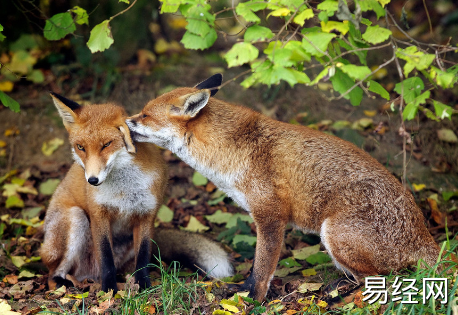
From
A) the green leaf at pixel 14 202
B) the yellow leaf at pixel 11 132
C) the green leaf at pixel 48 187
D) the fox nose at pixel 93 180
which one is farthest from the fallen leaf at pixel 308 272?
the yellow leaf at pixel 11 132

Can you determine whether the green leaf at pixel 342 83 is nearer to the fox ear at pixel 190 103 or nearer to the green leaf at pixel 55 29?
the fox ear at pixel 190 103

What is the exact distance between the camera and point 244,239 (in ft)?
16.3

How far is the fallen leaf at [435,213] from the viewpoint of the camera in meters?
4.84

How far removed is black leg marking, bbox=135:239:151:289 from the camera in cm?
398

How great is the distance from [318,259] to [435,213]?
146cm

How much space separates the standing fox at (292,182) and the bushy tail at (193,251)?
0.49m

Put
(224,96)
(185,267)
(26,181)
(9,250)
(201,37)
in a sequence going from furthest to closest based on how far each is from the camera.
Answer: (224,96), (26,181), (9,250), (185,267), (201,37)

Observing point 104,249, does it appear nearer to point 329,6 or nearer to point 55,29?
point 55,29

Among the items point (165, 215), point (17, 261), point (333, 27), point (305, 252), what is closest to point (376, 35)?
point (333, 27)

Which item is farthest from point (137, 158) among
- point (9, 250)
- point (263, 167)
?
point (9, 250)

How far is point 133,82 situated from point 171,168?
5.65ft

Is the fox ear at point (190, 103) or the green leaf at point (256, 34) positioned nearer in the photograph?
the green leaf at point (256, 34)

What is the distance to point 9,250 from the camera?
4.91 m

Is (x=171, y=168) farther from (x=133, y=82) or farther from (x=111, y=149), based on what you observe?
(x=111, y=149)
